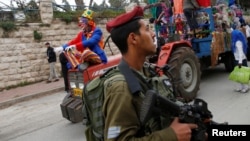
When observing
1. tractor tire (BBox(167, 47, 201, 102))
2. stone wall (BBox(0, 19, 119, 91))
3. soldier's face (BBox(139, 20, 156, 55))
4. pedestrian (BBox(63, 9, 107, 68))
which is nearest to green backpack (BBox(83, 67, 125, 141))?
soldier's face (BBox(139, 20, 156, 55))

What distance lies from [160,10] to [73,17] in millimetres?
6515

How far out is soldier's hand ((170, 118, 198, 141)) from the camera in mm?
1588

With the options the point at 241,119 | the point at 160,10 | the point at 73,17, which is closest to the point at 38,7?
the point at 73,17

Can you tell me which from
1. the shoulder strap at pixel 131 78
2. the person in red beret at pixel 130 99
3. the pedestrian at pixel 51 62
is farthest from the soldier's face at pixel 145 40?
the pedestrian at pixel 51 62

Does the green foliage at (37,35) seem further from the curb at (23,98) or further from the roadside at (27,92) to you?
the curb at (23,98)

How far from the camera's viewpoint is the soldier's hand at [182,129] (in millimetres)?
1588

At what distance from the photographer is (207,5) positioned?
7848 millimetres

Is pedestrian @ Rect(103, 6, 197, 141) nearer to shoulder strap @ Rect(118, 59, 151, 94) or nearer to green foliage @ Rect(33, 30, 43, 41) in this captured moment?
shoulder strap @ Rect(118, 59, 151, 94)

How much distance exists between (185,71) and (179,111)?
509 cm

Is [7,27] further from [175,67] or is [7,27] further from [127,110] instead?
[127,110]

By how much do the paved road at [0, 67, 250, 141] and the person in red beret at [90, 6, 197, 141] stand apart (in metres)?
3.69

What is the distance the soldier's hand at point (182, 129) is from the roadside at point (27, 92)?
8.72 metres

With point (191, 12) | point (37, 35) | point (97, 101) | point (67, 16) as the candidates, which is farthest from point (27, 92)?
point (97, 101)

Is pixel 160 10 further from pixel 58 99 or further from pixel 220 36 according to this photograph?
pixel 58 99
